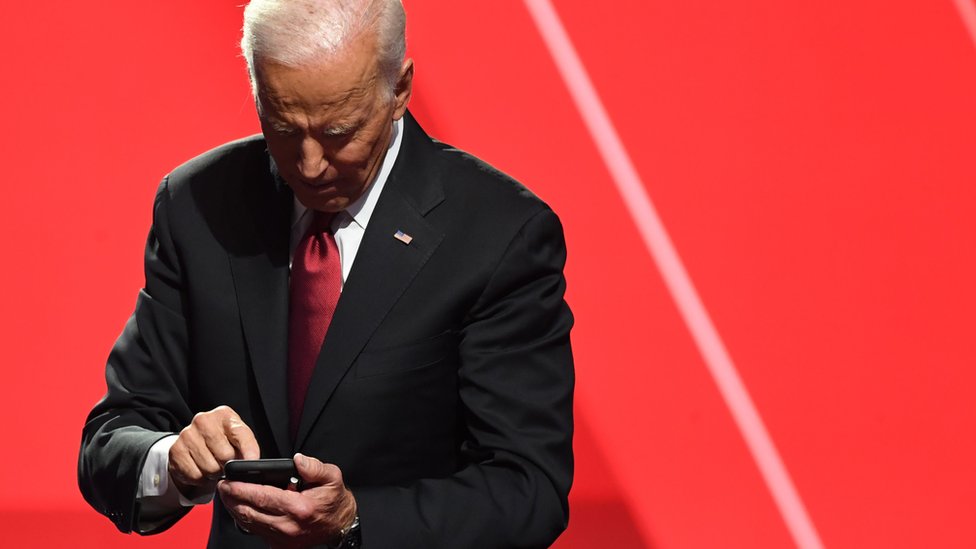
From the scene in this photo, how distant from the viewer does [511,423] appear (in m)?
1.78

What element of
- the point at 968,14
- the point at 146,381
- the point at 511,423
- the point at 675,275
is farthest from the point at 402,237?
the point at 968,14

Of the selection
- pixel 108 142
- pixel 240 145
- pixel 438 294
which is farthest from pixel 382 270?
pixel 108 142

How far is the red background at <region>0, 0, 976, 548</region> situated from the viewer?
3.29 meters

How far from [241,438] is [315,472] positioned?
0.10 meters

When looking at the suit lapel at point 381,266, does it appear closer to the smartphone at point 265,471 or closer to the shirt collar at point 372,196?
the shirt collar at point 372,196

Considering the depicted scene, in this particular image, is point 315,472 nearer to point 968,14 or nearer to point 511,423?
point 511,423

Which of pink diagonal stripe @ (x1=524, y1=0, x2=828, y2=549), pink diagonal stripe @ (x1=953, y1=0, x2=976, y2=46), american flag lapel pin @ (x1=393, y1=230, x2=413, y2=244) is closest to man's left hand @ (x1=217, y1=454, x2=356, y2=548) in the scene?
american flag lapel pin @ (x1=393, y1=230, x2=413, y2=244)

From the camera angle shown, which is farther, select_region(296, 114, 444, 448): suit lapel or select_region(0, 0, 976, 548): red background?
select_region(0, 0, 976, 548): red background

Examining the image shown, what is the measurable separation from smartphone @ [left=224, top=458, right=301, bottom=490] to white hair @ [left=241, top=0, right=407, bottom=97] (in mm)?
430

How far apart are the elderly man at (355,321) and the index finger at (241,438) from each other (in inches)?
3.5

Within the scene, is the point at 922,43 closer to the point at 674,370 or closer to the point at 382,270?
the point at 674,370

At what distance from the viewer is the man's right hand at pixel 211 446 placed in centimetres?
162

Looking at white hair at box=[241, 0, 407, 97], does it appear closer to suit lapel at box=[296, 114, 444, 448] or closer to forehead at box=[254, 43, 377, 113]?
forehead at box=[254, 43, 377, 113]

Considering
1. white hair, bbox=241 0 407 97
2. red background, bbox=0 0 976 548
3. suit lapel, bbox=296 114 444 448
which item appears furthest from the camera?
red background, bbox=0 0 976 548
